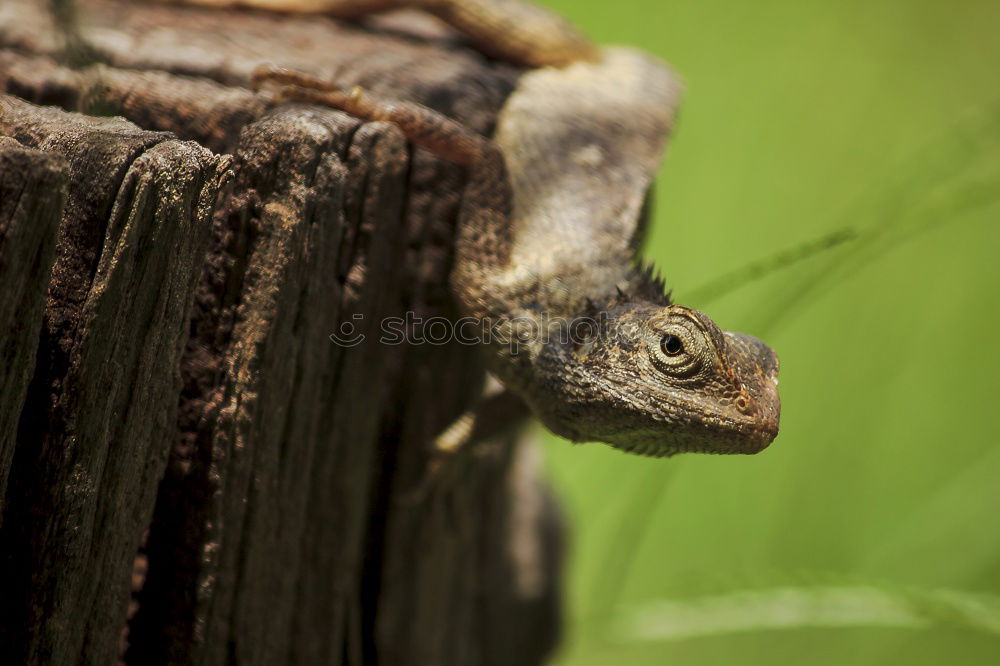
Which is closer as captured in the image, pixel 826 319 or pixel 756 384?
pixel 756 384

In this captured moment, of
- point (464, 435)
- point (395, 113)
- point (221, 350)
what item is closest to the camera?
point (221, 350)

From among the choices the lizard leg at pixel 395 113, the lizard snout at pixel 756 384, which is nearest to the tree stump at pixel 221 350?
the lizard leg at pixel 395 113

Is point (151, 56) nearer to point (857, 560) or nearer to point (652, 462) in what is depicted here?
point (652, 462)

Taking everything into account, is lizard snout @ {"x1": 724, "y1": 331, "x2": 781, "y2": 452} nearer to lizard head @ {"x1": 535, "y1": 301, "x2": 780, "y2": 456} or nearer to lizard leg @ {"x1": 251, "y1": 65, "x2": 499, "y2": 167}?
lizard head @ {"x1": 535, "y1": 301, "x2": 780, "y2": 456}

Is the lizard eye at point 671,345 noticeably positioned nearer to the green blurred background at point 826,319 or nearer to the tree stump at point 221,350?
the tree stump at point 221,350

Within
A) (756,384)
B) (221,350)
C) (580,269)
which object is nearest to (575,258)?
(580,269)

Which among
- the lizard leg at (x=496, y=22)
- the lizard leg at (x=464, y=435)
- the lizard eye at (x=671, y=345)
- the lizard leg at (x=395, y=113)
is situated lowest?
the lizard leg at (x=464, y=435)

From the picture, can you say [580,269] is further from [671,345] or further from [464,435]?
[464,435]
